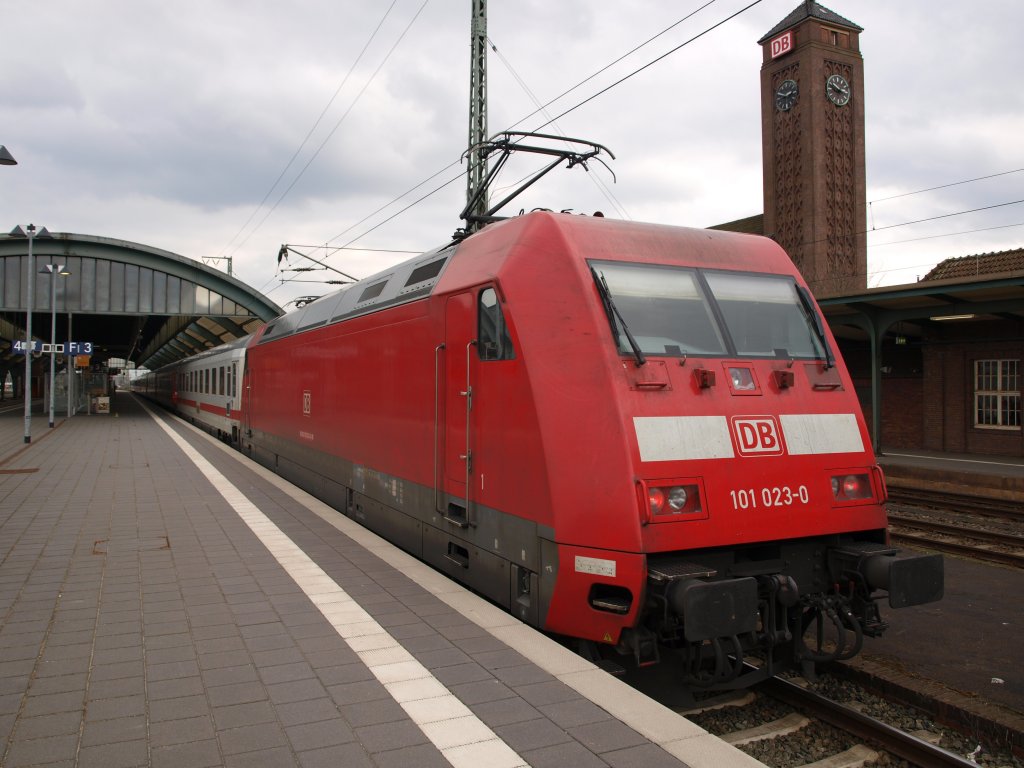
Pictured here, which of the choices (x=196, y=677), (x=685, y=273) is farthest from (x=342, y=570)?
(x=685, y=273)

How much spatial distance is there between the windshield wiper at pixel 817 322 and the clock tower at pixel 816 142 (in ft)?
141

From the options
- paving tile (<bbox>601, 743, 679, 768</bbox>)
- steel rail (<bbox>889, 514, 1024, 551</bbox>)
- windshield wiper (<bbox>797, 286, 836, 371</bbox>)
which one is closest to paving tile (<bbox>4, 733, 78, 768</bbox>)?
paving tile (<bbox>601, 743, 679, 768</bbox>)

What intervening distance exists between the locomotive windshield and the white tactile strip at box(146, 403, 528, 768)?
7.67 feet

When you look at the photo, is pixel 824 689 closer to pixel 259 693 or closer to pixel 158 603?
pixel 259 693

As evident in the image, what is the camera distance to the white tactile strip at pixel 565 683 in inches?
132

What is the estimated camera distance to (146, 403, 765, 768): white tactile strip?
336 cm

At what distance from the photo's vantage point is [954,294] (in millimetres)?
16422

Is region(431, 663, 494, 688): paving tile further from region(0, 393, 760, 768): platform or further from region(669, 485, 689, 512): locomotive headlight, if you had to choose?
region(669, 485, 689, 512): locomotive headlight

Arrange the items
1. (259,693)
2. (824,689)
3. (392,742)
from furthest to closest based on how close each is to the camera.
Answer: (824,689) → (259,693) → (392,742)

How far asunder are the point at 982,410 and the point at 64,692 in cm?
2328

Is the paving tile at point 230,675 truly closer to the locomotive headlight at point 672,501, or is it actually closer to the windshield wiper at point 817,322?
the locomotive headlight at point 672,501

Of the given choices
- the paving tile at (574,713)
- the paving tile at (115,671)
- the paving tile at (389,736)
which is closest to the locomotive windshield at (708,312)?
the paving tile at (574,713)

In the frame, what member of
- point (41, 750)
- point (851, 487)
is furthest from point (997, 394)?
point (41, 750)

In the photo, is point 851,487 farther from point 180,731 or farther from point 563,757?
point 180,731
